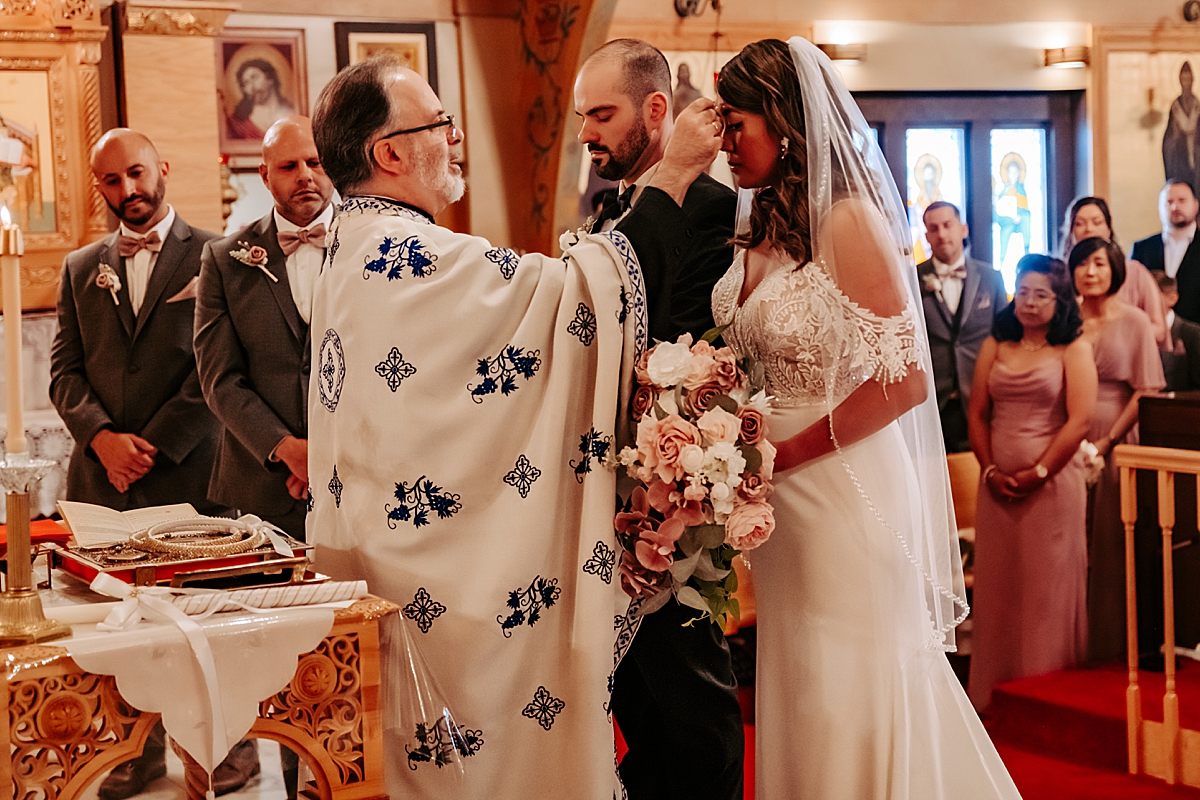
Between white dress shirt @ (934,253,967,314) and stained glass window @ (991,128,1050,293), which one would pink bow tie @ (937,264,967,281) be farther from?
stained glass window @ (991,128,1050,293)

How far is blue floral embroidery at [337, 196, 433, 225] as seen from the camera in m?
2.35

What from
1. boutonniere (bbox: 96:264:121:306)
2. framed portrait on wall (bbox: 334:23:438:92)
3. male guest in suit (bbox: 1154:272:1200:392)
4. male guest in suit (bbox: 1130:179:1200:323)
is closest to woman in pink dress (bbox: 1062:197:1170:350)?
male guest in suit (bbox: 1154:272:1200:392)

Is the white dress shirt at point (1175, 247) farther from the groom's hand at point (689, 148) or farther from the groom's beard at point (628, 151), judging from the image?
the groom's hand at point (689, 148)

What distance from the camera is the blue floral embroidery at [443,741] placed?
224 cm

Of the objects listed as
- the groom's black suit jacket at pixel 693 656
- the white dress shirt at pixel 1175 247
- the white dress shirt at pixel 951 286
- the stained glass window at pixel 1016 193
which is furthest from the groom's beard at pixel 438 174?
the stained glass window at pixel 1016 193

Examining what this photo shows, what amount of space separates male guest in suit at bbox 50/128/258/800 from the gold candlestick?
2149 millimetres

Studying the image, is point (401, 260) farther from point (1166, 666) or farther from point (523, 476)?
point (1166, 666)

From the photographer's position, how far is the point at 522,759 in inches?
89.2

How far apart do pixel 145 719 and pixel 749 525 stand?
99 cm

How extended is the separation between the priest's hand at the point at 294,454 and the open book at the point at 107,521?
37.3 inches

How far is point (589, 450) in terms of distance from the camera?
2.26 metres

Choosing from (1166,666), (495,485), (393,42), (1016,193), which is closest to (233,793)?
(495,485)

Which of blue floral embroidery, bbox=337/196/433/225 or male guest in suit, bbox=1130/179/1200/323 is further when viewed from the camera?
male guest in suit, bbox=1130/179/1200/323

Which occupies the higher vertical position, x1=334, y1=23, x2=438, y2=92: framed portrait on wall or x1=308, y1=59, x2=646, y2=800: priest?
x1=334, y1=23, x2=438, y2=92: framed portrait on wall
